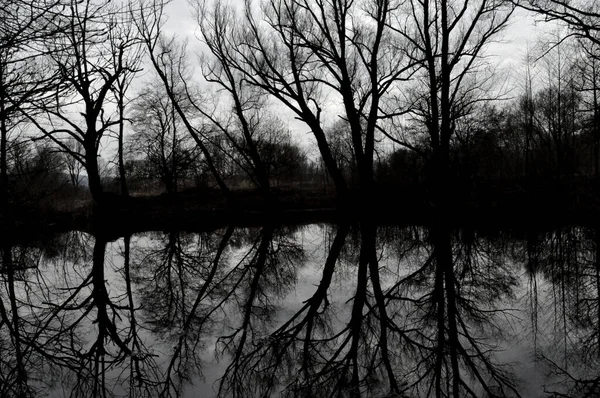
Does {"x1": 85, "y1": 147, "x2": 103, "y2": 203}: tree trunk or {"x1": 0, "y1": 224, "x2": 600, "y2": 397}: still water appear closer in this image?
{"x1": 0, "y1": 224, "x2": 600, "y2": 397}: still water

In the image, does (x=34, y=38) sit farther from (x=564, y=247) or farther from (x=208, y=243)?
(x=564, y=247)

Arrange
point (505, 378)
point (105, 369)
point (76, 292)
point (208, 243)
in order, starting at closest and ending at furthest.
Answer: point (505, 378), point (105, 369), point (76, 292), point (208, 243)

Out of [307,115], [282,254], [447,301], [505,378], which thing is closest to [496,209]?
[307,115]

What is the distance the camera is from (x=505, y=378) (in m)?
2.84

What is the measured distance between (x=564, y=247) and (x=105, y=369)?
8895 millimetres

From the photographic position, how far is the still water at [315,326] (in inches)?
114

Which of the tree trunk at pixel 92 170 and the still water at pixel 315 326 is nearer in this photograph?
the still water at pixel 315 326

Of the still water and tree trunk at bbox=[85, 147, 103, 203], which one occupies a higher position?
tree trunk at bbox=[85, 147, 103, 203]

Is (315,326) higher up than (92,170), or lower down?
lower down

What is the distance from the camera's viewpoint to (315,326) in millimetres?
3965

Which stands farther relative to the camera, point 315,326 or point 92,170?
point 92,170

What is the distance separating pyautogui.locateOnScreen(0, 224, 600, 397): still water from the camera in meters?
2.90

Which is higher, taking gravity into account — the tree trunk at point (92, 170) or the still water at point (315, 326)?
the tree trunk at point (92, 170)

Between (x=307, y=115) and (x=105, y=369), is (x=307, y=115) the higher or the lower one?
the higher one
